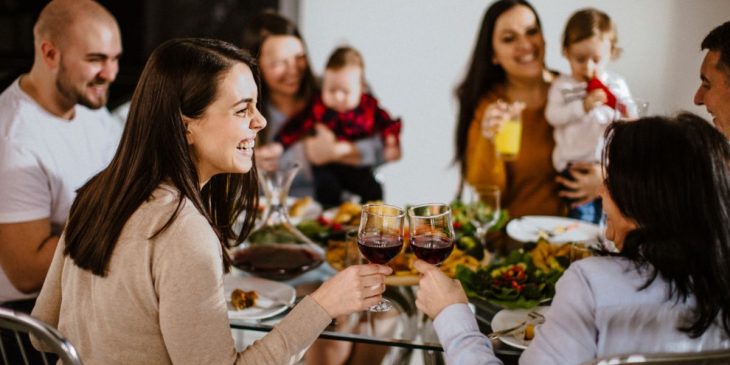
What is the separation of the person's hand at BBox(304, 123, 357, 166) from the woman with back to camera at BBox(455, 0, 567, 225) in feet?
1.86

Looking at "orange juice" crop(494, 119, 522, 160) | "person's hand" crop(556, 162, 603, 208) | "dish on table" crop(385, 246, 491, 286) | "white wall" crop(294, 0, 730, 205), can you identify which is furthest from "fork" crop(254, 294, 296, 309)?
"white wall" crop(294, 0, 730, 205)

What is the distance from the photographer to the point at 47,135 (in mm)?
2125

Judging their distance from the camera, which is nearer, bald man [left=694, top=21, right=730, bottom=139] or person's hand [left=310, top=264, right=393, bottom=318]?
person's hand [left=310, top=264, right=393, bottom=318]

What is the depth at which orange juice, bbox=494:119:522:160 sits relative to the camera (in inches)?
105

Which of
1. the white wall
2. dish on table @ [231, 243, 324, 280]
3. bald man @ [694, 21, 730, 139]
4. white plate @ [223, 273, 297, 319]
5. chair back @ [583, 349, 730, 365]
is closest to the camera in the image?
chair back @ [583, 349, 730, 365]

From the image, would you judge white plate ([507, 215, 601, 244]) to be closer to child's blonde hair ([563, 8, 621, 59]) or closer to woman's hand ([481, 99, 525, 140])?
woman's hand ([481, 99, 525, 140])

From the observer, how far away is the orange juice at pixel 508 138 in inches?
105

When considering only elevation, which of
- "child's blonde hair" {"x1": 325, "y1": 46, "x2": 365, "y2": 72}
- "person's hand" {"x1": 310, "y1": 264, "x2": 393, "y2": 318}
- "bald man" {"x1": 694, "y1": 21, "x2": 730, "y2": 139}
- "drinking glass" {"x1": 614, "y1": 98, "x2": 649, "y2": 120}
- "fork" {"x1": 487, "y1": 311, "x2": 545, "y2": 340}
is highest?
"bald man" {"x1": 694, "y1": 21, "x2": 730, "y2": 139}

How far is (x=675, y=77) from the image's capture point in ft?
12.4

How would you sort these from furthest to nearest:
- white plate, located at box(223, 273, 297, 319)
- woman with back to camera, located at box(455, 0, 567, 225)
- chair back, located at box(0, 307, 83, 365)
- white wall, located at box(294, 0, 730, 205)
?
white wall, located at box(294, 0, 730, 205), woman with back to camera, located at box(455, 0, 567, 225), white plate, located at box(223, 273, 297, 319), chair back, located at box(0, 307, 83, 365)

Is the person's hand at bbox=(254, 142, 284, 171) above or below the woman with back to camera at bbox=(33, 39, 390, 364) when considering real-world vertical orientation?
below

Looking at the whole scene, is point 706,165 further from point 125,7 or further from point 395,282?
point 125,7

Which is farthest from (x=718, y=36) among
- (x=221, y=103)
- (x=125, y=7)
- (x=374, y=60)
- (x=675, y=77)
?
(x=125, y=7)

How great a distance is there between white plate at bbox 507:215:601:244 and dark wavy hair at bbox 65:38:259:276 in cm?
117
